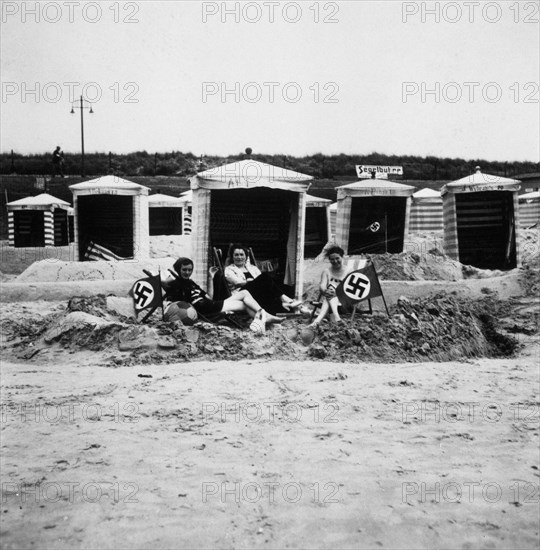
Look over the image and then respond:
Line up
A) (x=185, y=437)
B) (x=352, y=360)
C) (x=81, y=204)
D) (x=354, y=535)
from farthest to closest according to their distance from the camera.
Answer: (x=81, y=204) → (x=352, y=360) → (x=185, y=437) → (x=354, y=535)

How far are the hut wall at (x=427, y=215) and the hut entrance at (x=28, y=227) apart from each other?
13.0 meters

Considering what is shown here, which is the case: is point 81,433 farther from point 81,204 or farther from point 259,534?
point 81,204

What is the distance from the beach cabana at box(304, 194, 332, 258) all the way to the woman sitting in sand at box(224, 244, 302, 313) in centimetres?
1095

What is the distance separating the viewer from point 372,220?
1499cm

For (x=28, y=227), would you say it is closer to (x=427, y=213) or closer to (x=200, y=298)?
(x=427, y=213)

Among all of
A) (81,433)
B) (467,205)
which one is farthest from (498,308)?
(81,433)

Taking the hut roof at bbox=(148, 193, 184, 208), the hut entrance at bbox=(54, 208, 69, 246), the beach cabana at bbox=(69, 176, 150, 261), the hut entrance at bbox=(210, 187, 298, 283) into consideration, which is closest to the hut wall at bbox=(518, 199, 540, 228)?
the hut roof at bbox=(148, 193, 184, 208)

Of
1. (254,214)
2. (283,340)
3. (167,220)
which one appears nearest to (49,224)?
(167,220)

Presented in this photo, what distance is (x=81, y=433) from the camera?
11.9 feet

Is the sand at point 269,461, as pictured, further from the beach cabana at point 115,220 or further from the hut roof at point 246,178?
the beach cabana at point 115,220

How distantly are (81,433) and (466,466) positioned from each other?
2.29 metres

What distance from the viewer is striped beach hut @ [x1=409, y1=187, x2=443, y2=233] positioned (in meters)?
21.3

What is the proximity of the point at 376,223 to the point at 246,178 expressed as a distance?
6.98 meters

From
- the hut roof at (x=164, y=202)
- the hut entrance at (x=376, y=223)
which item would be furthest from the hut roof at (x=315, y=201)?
the hut roof at (x=164, y=202)
